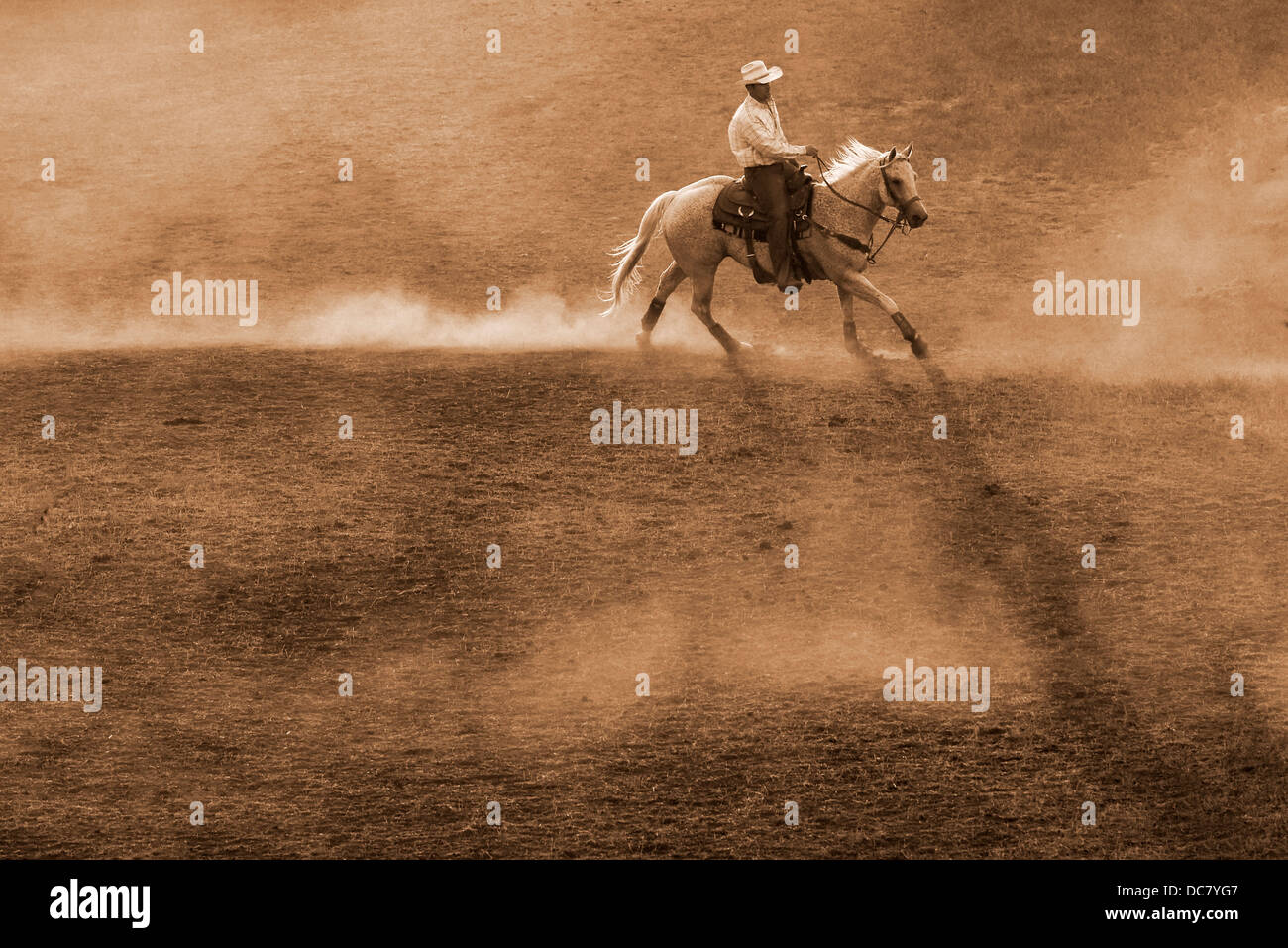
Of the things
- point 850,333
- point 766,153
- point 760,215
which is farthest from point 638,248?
point 850,333

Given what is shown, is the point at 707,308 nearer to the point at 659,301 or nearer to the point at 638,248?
the point at 659,301

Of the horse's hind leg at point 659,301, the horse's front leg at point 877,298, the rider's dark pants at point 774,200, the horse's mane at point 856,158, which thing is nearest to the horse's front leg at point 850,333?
the horse's front leg at point 877,298

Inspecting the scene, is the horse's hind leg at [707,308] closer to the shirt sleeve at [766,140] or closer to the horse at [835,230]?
the horse at [835,230]

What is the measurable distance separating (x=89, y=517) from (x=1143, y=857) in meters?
10.4

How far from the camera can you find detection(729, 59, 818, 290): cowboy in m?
18.7

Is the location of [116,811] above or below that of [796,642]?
below

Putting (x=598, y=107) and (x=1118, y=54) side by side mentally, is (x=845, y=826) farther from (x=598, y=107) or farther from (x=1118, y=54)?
(x=1118, y=54)

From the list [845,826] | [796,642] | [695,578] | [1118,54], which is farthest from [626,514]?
[1118,54]

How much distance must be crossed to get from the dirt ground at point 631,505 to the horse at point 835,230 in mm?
761

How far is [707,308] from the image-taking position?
2017cm

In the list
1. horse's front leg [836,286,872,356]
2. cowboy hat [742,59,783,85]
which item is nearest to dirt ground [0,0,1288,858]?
horse's front leg [836,286,872,356]

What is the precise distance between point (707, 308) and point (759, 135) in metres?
2.38

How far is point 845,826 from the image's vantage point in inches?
476

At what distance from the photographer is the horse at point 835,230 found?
19.1 m
